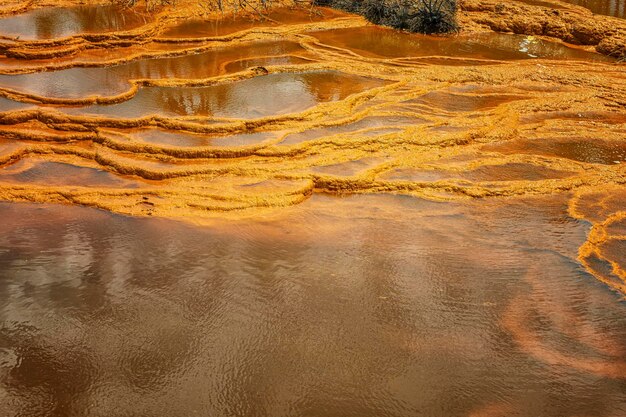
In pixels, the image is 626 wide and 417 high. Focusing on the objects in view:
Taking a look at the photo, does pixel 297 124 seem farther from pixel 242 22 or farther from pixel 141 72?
pixel 242 22

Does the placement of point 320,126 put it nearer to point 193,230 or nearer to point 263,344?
point 193,230

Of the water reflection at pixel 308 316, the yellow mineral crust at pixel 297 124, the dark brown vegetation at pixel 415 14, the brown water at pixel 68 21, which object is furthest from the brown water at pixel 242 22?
the water reflection at pixel 308 316

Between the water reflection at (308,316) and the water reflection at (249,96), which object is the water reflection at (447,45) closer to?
the water reflection at (249,96)

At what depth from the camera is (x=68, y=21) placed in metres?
8.56

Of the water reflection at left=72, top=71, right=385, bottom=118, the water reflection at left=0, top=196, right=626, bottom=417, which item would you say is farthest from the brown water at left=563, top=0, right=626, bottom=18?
the water reflection at left=0, top=196, right=626, bottom=417

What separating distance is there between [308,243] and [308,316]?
774mm

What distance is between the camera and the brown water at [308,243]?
2.64 metres

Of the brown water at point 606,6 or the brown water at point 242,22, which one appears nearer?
the brown water at point 242,22

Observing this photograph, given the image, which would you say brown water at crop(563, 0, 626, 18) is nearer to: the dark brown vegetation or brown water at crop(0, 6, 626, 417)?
the dark brown vegetation

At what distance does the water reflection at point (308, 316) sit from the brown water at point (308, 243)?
13 millimetres

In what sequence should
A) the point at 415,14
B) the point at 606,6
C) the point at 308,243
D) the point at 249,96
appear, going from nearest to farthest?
the point at 308,243
the point at 249,96
the point at 415,14
the point at 606,6

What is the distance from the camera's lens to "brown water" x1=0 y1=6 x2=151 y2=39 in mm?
7902

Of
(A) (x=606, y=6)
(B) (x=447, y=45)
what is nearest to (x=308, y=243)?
(B) (x=447, y=45)

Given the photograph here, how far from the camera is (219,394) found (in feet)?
8.38
